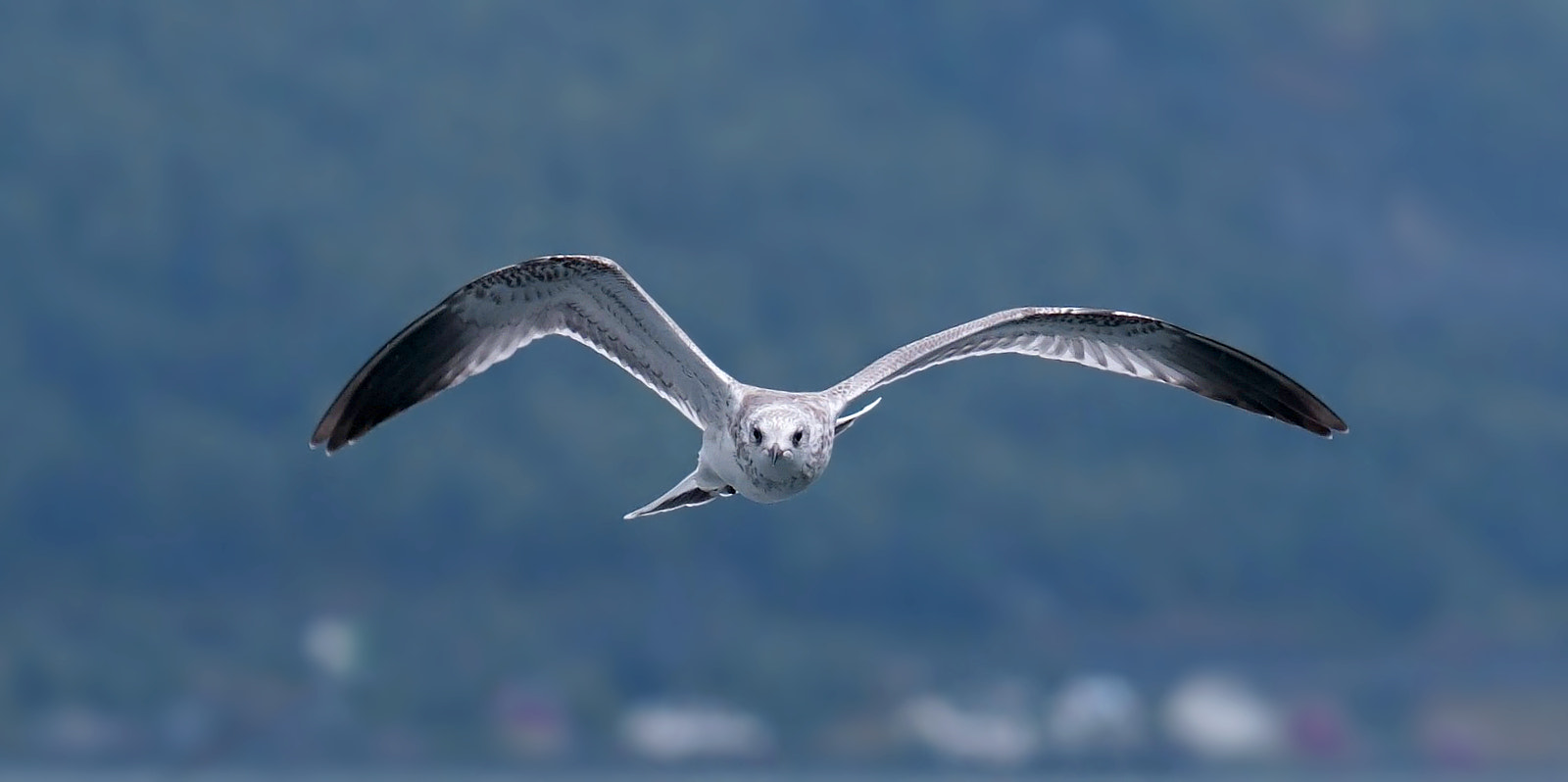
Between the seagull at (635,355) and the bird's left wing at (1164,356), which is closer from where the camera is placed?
the seagull at (635,355)

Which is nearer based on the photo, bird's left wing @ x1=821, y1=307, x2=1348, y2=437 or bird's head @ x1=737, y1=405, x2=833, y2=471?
bird's head @ x1=737, y1=405, x2=833, y2=471

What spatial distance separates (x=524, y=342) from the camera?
15758mm

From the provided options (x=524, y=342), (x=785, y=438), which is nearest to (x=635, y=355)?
(x=524, y=342)

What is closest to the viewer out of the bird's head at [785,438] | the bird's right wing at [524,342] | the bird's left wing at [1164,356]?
the bird's head at [785,438]

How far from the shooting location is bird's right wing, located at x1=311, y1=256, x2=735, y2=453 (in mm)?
15164

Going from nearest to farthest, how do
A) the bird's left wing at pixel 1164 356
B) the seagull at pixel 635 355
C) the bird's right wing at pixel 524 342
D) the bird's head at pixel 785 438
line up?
the bird's head at pixel 785 438, the seagull at pixel 635 355, the bird's right wing at pixel 524 342, the bird's left wing at pixel 1164 356

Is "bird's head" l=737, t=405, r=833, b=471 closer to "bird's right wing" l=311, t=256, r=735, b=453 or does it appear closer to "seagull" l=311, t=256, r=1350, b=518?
"seagull" l=311, t=256, r=1350, b=518

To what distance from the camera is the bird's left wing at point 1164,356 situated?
1661cm

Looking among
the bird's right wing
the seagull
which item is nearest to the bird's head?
the seagull

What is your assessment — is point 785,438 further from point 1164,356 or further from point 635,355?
point 1164,356

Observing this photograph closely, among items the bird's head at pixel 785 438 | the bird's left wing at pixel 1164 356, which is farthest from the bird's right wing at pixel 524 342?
the bird's left wing at pixel 1164 356

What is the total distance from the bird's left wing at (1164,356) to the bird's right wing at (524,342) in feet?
8.95

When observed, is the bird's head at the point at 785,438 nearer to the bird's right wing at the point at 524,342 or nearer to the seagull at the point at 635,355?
the seagull at the point at 635,355

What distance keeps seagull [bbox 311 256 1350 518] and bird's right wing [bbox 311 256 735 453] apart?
0.01 meters
